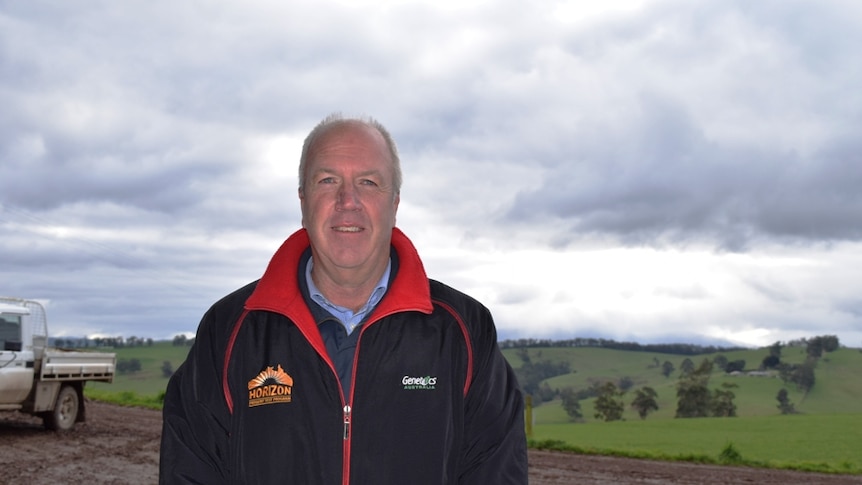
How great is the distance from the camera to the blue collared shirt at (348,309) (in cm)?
336

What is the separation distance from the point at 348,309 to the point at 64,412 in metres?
16.1

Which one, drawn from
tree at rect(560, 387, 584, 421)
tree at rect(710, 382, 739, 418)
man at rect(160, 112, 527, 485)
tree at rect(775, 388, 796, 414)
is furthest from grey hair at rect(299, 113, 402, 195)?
tree at rect(560, 387, 584, 421)

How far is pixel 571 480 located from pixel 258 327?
38.6ft

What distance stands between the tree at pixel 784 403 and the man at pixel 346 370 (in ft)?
236

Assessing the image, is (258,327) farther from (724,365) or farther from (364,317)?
(724,365)

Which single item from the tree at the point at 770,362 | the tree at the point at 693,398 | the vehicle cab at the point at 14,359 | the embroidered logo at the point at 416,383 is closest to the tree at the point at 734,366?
the tree at the point at 770,362

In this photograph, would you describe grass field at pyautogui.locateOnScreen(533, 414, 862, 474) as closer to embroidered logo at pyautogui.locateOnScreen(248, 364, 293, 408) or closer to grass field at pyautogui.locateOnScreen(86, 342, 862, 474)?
grass field at pyautogui.locateOnScreen(86, 342, 862, 474)

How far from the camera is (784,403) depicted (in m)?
74.4

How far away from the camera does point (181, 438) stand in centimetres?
319

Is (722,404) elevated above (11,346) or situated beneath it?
situated beneath

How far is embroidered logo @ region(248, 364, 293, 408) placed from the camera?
314cm

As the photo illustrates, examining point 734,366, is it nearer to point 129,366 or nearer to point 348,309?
point 129,366

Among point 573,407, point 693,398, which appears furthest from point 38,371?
point 573,407

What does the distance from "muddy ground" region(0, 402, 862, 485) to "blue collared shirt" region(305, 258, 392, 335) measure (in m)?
10.4
